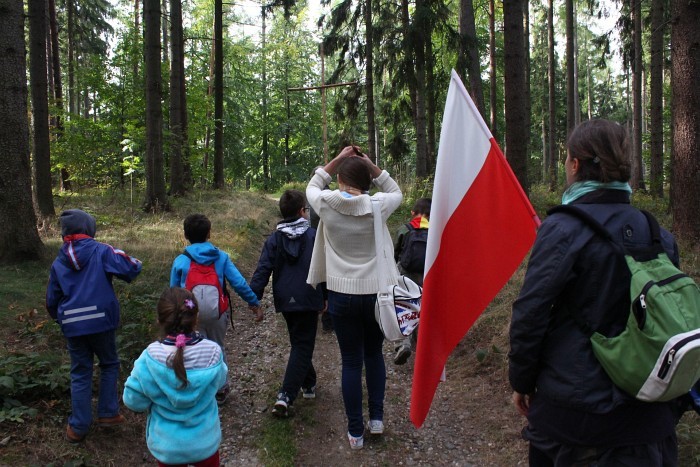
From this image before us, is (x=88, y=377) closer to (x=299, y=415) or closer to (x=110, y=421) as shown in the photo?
(x=110, y=421)

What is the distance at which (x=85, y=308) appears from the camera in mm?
4008

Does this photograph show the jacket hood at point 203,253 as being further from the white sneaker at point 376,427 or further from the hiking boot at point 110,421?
the white sneaker at point 376,427

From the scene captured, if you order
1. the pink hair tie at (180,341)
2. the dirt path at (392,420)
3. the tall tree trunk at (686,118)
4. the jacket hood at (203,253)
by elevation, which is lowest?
the dirt path at (392,420)

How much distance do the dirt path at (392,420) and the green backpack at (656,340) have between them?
247 centimetres

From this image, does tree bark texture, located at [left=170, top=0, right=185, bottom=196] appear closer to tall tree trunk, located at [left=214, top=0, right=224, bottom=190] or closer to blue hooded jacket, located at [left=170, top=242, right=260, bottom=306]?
tall tree trunk, located at [left=214, top=0, right=224, bottom=190]

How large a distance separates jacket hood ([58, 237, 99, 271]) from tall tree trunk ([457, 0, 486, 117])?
34.2 feet

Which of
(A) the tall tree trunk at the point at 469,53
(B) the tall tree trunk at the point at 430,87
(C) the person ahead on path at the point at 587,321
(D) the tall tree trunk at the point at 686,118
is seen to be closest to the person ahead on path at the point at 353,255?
(C) the person ahead on path at the point at 587,321

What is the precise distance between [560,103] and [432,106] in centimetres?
3069

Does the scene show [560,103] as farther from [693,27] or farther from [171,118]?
[693,27]

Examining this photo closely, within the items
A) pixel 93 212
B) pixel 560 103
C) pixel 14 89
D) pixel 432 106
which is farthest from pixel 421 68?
pixel 560 103

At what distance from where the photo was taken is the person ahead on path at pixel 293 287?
15.4 feet

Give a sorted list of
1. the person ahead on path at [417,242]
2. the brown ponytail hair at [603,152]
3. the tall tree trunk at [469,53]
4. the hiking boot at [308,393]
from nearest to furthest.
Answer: the brown ponytail hair at [603,152], the hiking boot at [308,393], the person ahead on path at [417,242], the tall tree trunk at [469,53]

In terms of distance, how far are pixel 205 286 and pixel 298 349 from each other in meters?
0.97

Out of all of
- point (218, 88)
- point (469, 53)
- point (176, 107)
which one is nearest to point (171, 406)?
point (469, 53)
